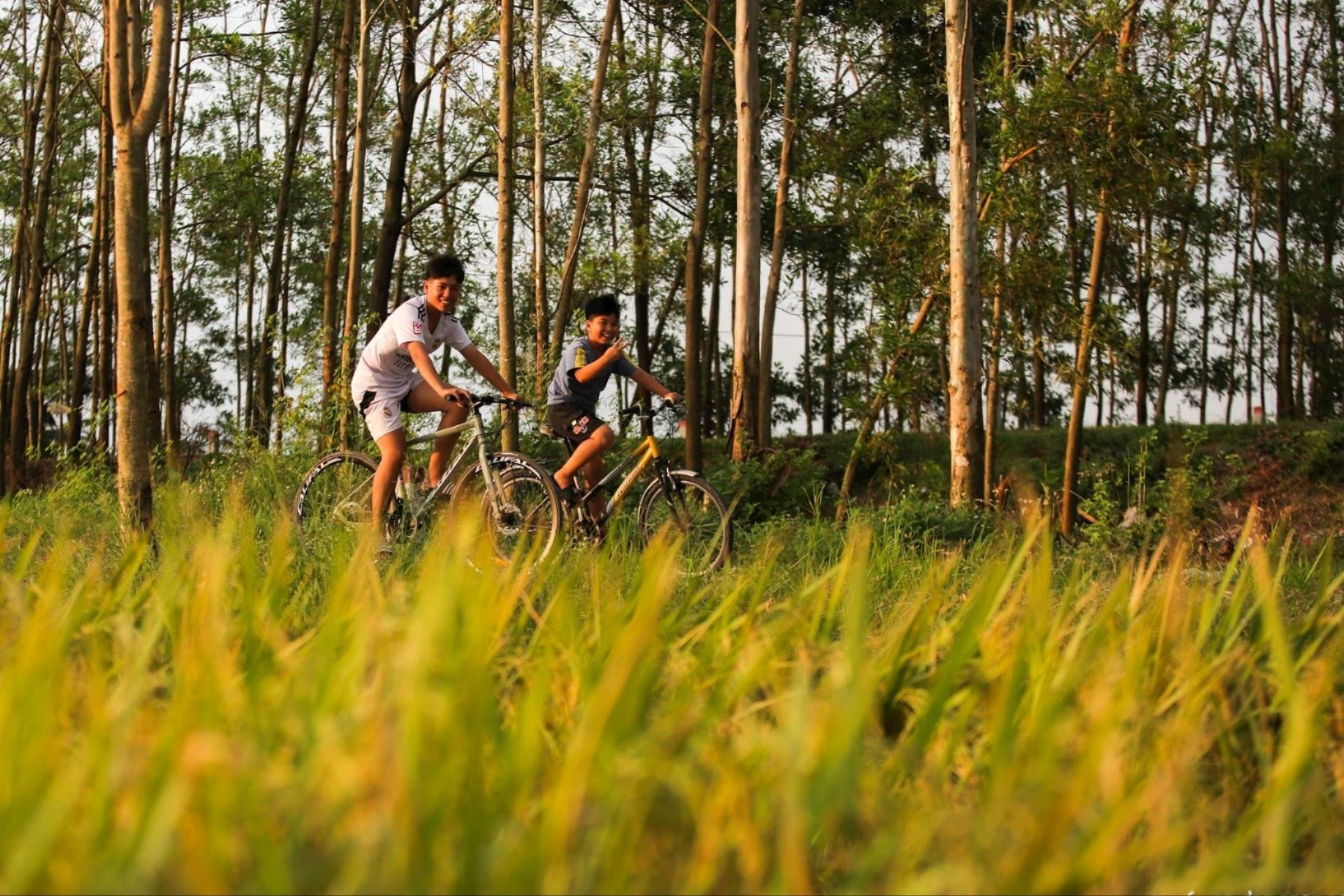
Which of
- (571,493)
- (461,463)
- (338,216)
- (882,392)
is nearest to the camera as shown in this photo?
(461,463)

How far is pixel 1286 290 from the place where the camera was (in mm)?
31922

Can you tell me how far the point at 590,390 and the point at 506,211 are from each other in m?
6.00

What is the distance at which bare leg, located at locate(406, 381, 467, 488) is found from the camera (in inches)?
343

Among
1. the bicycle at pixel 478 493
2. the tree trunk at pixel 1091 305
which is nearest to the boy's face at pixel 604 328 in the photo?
the bicycle at pixel 478 493

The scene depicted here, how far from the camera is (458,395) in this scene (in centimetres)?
840

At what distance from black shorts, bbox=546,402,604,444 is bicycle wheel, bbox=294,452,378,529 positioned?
123cm

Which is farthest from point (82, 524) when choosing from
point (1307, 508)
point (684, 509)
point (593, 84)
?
point (1307, 508)

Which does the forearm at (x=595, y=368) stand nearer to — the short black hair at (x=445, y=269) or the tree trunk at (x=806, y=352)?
the short black hair at (x=445, y=269)

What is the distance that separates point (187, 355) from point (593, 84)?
36649 millimetres

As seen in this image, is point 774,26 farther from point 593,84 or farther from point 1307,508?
point 1307,508

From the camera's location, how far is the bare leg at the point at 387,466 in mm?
8555

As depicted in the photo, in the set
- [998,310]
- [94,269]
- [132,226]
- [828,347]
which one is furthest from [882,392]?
[828,347]

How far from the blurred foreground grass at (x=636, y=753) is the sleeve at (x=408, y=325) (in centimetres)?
478

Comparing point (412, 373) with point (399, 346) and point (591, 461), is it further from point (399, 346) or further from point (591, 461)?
point (591, 461)
